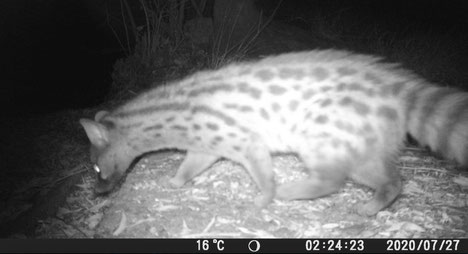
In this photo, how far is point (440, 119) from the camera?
3650 millimetres

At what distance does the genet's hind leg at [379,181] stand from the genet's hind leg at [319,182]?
17 centimetres

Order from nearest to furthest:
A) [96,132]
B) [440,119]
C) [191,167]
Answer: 1. [440,119]
2. [96,132]
3. [191,167]

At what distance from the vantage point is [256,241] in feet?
10.6

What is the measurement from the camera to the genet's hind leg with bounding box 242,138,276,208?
3842 millimetres

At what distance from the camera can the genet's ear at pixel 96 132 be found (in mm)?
4023

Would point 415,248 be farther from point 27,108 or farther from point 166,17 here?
point 166,17

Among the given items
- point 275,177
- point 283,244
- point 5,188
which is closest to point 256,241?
point 283,244

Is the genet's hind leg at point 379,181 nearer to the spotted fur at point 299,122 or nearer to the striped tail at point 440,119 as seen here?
A: the spotted fur at point 299,122

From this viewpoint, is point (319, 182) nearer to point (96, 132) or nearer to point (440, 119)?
point (440, 119)

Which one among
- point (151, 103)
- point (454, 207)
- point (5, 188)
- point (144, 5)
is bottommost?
point (5, 188)

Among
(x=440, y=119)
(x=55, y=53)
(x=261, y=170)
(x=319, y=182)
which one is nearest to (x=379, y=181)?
(x=319, y=182)

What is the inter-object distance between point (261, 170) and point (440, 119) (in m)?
1.59

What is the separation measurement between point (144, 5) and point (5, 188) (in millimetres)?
3280

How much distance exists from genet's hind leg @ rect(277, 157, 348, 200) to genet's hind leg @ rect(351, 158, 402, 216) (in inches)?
6.9
